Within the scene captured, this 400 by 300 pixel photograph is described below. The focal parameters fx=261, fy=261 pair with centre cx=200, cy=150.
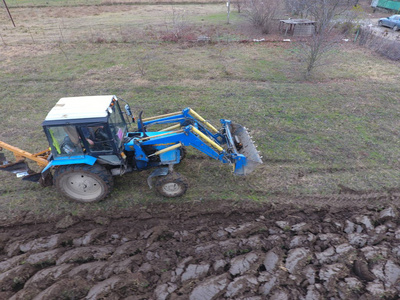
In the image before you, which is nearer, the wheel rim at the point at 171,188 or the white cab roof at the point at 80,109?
the white cab roof at the point at 80,109

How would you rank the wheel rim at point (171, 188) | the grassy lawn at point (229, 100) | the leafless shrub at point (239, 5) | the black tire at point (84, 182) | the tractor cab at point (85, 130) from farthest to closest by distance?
the leafless shrub at point (239, 5) < the grassy lawn at point (229, 100) < the wheel rim at point (171, 188) < the black tire at point (84, 182) < the tractor cab at point (85, 130)

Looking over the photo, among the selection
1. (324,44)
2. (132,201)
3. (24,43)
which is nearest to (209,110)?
(132,201)

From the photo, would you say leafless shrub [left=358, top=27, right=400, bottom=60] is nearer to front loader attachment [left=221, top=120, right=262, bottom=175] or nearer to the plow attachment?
front loader attachment [left=221, top=120, right=262, bottom=175]

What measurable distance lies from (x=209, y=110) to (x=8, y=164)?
5.98 metres

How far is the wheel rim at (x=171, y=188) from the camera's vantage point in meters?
5.66

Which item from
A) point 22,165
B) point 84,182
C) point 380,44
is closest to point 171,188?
point 84,182

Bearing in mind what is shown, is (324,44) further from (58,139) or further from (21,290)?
(21,290)

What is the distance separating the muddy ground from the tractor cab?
1321mm

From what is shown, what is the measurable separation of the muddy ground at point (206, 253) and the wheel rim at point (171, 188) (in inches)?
12.2

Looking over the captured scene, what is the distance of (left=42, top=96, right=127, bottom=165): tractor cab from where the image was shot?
15.8ft

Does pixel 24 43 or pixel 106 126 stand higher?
pixel 106 126

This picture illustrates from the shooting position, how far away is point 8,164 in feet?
18.1

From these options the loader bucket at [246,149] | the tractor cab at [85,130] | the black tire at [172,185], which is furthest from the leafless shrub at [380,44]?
the tractor cab at [85,130]

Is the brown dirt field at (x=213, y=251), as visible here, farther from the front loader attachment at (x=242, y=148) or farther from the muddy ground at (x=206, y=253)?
the front loader attachment at (x=242, y=148)
